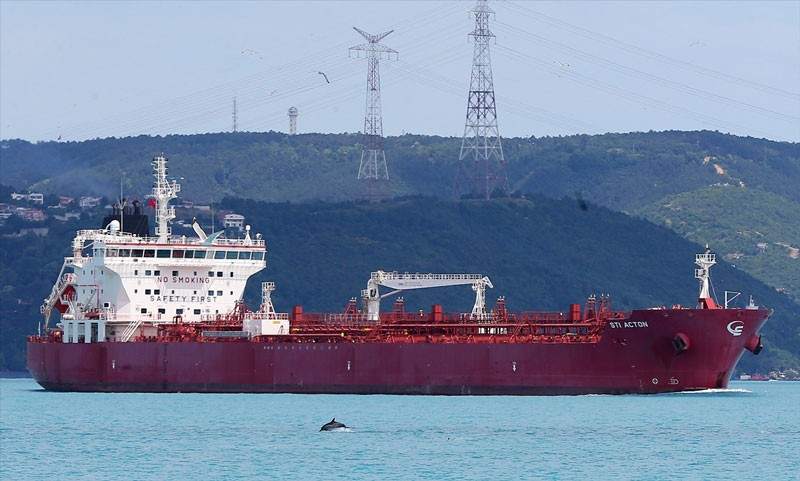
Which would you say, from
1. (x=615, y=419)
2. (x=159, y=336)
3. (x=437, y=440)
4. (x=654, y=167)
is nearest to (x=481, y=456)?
(x=437, y=440)

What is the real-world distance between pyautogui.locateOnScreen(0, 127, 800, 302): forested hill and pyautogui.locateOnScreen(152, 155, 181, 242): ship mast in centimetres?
8180

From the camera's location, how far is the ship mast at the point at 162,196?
74562 millimetres

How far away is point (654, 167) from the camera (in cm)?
18462

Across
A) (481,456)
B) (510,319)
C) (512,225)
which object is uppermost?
(512,225)

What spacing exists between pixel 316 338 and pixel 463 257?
73176 millimetres

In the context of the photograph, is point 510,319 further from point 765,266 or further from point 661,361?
point 765,266

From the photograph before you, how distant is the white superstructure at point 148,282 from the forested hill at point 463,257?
175 feet

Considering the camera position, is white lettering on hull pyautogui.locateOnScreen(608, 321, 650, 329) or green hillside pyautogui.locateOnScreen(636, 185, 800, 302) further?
green hillside pyautogui.locateOnScreen(636, 185, 800, 302)

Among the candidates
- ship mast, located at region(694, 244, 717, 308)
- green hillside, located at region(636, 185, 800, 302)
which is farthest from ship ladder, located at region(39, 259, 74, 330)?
green hillside, located at region(636, 185, 800, 302)

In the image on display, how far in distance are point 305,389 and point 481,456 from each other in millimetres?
22585

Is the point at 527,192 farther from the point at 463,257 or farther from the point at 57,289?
the point at 57,289

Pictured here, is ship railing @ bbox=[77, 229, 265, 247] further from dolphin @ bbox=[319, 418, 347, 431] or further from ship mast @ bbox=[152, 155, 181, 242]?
dolphin @ bbox=[319, 418, 347, 431]

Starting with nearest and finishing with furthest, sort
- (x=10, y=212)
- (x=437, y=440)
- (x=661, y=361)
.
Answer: (x=437, y=440)
(x=661, y=361)
(x=10, y=212)

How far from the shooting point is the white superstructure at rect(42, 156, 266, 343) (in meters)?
72.6
